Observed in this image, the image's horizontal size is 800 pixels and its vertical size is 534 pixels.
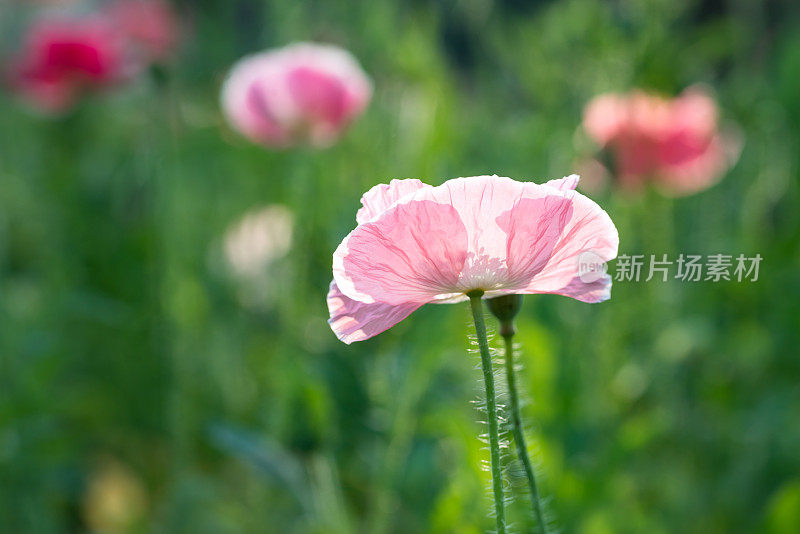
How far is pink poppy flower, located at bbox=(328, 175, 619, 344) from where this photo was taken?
17.9 inches

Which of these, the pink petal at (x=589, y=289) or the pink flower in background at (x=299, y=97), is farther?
the pink flower in background at (x=299, y=97)

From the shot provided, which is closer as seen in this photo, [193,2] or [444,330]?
[444,330]

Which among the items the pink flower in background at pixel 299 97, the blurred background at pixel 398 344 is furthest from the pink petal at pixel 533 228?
the pink flower in background at pixel 299 97

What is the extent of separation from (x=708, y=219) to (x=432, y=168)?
0.78 meters

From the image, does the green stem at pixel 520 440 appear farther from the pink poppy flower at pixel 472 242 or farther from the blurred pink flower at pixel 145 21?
the blurred pink flower at pixel 145 21

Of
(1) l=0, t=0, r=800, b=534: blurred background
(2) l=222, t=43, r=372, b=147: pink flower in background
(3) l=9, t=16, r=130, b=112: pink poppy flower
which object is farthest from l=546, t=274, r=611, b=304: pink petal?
(3) l=9, t=16, r=130, b=112: pink poppy flower

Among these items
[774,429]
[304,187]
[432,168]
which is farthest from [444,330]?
[774,429]

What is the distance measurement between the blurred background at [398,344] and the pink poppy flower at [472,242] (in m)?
0.34

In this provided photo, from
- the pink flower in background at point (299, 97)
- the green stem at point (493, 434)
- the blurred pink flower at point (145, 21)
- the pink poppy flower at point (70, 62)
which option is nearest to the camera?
the green stem at point (493, 434)

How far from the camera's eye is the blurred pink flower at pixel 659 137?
133cm

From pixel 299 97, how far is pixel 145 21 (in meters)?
1.97

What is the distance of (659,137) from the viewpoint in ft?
4.57

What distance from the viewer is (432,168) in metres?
1.05

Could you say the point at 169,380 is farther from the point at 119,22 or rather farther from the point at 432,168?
the point at 119,22
